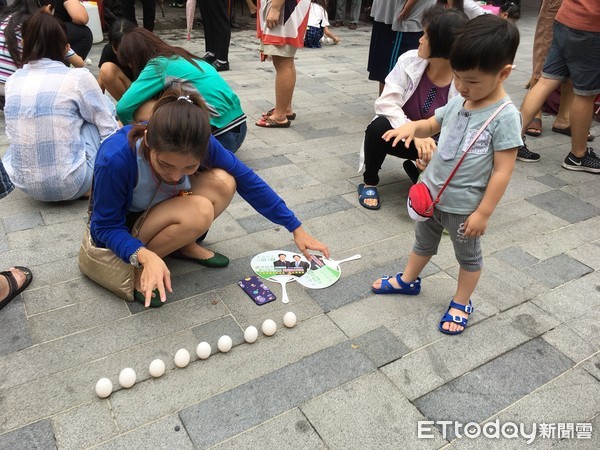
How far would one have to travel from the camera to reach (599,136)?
4.91 m

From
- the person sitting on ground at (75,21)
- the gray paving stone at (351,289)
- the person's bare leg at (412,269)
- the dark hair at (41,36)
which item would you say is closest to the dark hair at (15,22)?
the dark hair at (41,36)

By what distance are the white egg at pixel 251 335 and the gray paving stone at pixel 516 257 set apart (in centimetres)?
150

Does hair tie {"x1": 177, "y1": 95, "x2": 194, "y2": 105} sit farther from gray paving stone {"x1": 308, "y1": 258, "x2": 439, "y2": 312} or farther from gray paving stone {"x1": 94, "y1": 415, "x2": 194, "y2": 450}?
gray paving stone {"x1": 94, "y1": 415, "x2": 194, "y2": 450}

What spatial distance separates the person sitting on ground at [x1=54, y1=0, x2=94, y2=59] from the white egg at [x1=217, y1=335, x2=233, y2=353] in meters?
3.94

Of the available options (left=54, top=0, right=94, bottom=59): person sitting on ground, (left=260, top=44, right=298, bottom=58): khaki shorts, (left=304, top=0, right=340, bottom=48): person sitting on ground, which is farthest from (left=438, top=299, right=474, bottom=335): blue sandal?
(left=304, top=0, right=340, bottom=48): person sitting on ground

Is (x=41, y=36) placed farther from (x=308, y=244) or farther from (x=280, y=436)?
(x=280, y=436)

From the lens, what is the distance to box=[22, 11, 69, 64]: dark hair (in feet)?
9.29

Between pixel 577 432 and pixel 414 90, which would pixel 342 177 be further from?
pixel 577 432

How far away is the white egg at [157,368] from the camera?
1.94 m

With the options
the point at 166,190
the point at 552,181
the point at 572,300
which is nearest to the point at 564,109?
the point at 552,181

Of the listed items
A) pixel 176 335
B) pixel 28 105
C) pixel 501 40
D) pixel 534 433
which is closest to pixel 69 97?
pixel 28 105

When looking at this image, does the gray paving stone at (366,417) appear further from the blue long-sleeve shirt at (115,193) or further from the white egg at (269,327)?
the blue long-sleeve shirt at (115,193)

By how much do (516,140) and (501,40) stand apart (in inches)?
14.3

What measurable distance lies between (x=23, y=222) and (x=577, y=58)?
392 cm
